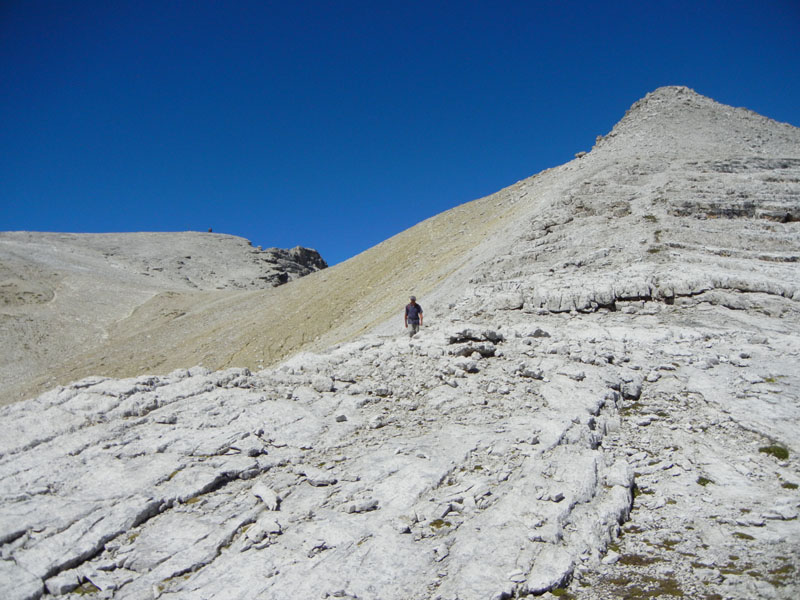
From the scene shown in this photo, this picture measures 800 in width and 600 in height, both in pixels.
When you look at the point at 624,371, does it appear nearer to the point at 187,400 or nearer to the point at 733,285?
the point at 733,285

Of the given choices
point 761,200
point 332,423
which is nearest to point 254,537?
point 332,423

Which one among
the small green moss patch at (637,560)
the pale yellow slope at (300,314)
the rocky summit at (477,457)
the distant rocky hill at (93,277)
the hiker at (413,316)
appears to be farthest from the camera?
the distant rocky hill at (93,277)

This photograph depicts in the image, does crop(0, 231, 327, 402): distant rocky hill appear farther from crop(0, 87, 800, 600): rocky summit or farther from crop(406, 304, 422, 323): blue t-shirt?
crop(0, 87, 800, 600): rocky summit

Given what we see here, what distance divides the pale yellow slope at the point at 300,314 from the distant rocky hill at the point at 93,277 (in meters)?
3.58

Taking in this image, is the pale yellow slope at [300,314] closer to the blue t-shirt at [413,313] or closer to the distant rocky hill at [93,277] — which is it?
the distant rocky hill at [93,277]

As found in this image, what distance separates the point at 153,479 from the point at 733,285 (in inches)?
680

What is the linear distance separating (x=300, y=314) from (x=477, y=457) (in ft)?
91.7

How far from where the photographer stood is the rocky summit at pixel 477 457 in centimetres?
664

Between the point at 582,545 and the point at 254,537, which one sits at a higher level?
the point at 254,537

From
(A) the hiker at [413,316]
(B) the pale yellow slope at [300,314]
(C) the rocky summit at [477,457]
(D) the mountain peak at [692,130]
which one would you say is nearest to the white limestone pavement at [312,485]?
(C) the rocky summit at [477,457]

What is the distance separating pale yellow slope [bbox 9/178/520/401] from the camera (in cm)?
3033

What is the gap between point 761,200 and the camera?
72.2 ft

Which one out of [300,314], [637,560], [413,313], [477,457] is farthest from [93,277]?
[637,560]

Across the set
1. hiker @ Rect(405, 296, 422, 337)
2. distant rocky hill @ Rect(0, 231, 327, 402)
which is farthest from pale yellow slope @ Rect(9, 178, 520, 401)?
hiker @ Rect(405, 296, 422, 337)
